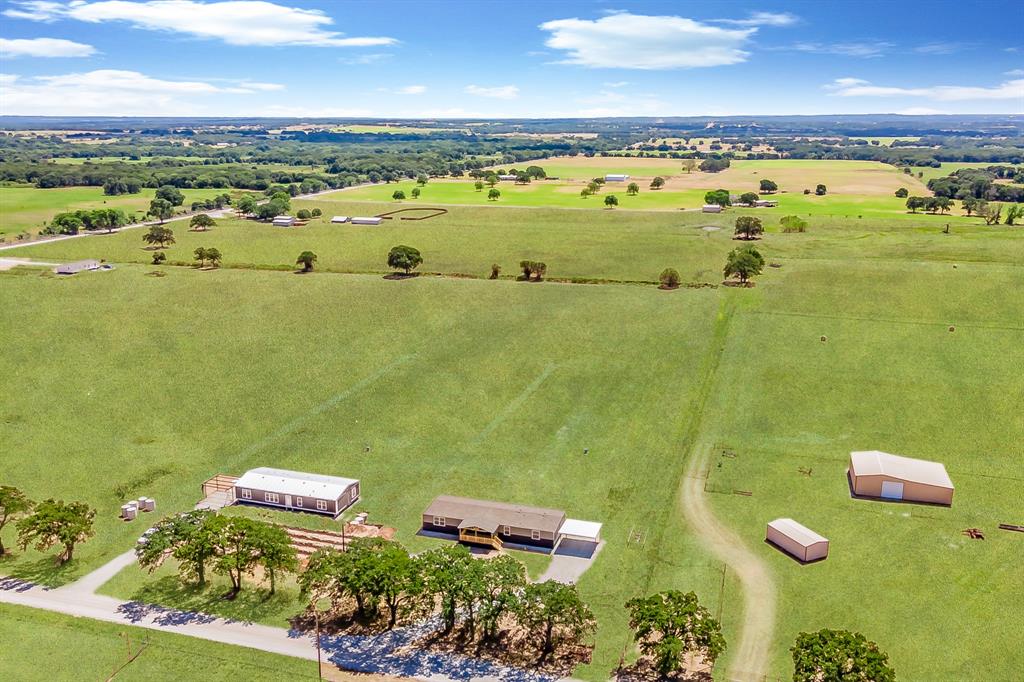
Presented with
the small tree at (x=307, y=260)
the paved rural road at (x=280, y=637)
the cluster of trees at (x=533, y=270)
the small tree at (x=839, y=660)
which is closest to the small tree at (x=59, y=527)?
the paved rural road at (x=280, y=637)

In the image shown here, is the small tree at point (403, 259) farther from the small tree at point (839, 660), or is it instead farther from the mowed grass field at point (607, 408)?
the small tree at point (839, 660)

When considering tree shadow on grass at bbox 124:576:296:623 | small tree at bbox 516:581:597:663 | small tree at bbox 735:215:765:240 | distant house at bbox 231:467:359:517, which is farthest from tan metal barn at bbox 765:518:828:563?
small tree at bbox 735:215:765:240

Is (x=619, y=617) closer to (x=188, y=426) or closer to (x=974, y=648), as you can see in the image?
(x=974, y=648)

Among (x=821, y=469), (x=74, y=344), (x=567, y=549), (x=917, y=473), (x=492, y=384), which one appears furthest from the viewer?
(x=74, y=344)

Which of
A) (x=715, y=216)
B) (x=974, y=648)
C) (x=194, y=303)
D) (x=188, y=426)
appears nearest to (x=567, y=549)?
(x=974, y=648)

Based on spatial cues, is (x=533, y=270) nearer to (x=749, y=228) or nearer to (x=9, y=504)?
(x=749, y=228)

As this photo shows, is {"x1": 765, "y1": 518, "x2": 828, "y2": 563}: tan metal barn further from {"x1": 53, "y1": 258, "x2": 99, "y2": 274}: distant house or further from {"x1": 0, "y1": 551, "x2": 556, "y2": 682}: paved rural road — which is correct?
{"x1": 53, "y1": 258, "x2": 99, "y2": 274}: distant house
